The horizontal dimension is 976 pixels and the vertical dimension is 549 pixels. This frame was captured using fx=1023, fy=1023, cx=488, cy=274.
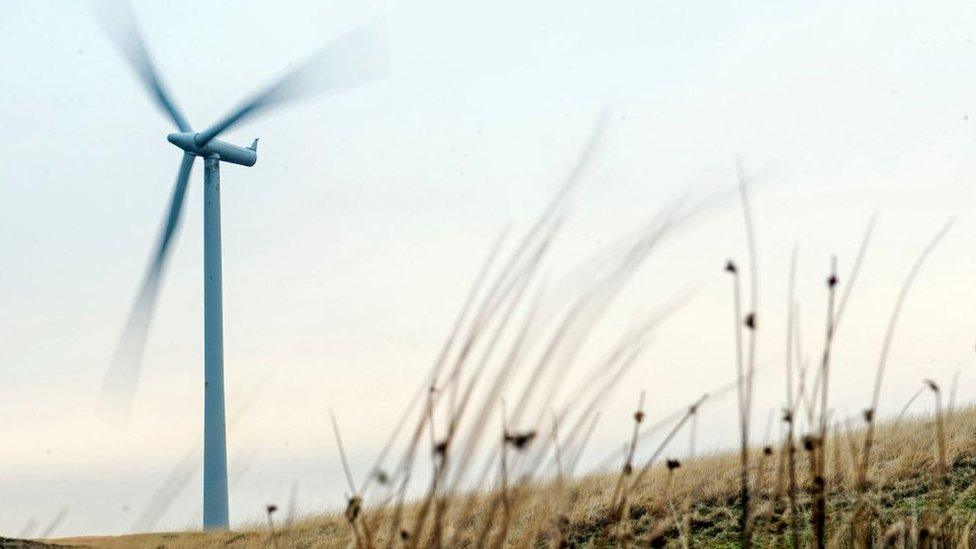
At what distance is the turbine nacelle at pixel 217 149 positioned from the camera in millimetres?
19250

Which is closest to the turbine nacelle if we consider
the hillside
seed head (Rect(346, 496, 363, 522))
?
the hillside

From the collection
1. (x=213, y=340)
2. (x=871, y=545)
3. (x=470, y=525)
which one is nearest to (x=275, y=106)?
(x=213, y=340)

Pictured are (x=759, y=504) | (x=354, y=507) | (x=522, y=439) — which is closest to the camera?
(x=522, y=439)

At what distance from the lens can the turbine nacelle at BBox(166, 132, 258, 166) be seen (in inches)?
758

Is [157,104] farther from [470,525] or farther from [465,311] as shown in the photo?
[465,311]

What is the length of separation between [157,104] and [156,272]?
4512mm

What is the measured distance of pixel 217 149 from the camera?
19844 millimetres

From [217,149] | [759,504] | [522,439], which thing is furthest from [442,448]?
[217,149]

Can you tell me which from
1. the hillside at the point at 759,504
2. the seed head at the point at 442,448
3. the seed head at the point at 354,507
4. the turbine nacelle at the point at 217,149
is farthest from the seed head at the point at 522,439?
the turbine nacelle at the point at 217,149

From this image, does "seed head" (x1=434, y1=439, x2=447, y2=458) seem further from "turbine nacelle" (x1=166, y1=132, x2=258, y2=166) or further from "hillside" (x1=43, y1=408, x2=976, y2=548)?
"turbine nacelle" (x1=166, y1=132, x2=258, y2=166)

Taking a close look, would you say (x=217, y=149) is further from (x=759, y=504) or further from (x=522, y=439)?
(x=522, y=439)

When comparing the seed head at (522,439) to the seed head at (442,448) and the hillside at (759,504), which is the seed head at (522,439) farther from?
the hillside at (759,504)

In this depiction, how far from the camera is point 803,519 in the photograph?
23.1ft

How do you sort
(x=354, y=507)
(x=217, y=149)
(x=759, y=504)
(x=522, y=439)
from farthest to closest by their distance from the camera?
(x=217, y=149), (x=759, y=504), (x=354, y=507), (x=522, y=439)
